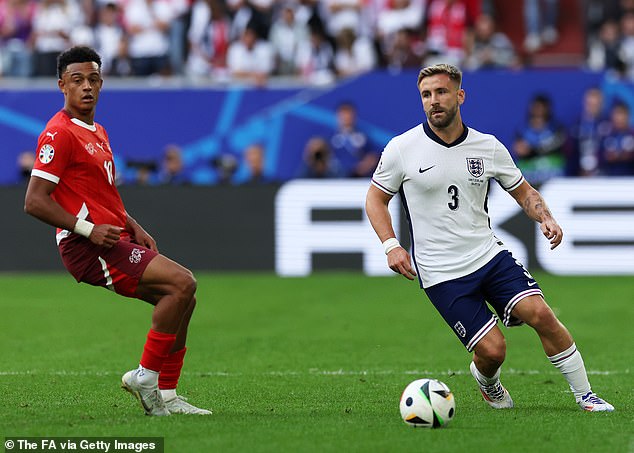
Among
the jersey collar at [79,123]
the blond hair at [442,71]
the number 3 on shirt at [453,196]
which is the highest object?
the blond hair at [442,71]

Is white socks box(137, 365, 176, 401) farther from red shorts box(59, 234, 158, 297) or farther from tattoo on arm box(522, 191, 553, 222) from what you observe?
tattoo on arm box(522, 191, 553, 222)

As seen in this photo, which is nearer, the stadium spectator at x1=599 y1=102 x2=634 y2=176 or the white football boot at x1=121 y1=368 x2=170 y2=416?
the white football boot at x1=121 y1=368 x2=170 y2=416

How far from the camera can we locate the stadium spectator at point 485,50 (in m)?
21.4

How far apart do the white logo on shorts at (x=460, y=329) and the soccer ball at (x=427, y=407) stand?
0.76 metres

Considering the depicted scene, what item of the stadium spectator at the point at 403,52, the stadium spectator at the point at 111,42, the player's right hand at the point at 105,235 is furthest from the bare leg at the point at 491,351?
the stadium spectator at the point at 111,42

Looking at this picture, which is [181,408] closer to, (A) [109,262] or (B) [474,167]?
(A) [109,262]

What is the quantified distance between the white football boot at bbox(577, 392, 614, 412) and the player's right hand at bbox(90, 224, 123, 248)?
11.1 ft

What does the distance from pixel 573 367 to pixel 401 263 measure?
1.44 meters

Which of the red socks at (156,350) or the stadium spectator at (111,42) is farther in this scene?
the stadium spectator at (111,42)

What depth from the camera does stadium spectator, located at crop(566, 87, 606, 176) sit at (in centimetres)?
2012

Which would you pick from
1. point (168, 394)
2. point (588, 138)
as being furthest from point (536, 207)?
point (588, 138)

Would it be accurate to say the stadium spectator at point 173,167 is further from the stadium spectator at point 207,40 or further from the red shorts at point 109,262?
the red shorts at point 109,262

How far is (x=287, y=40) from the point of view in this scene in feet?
72.0

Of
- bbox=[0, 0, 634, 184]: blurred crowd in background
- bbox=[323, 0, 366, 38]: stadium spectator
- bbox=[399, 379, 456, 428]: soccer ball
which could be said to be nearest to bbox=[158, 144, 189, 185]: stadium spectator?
bbox=[0, 0, 634, 184]: blurred crowd in background
